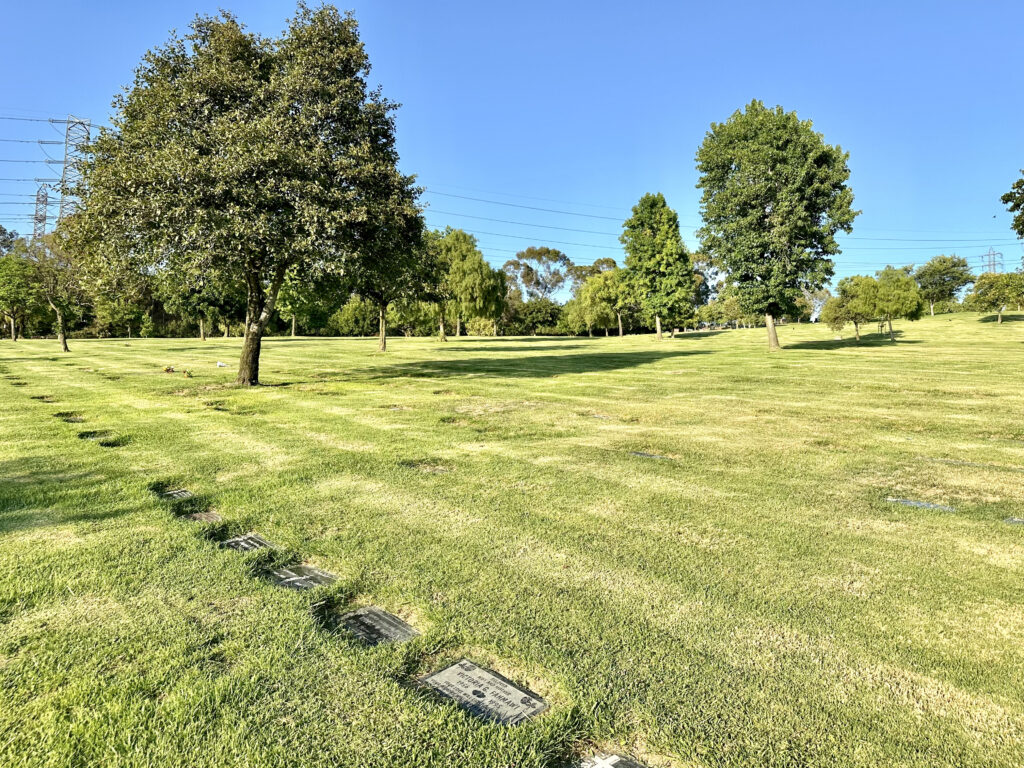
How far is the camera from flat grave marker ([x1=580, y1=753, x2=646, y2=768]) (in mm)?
1848

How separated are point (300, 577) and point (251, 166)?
10.3 m

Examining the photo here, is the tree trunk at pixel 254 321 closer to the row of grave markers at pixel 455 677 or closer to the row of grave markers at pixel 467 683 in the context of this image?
the row of grave markers at pixel 455 677

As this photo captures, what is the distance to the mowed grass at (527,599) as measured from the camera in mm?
1985

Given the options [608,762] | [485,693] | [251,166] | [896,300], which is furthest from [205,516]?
[896,300]

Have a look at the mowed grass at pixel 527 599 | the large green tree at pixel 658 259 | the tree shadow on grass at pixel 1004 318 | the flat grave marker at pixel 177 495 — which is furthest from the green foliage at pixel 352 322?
the tree shadow on grass at pixel 1004 318

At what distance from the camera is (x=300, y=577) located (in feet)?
10.8

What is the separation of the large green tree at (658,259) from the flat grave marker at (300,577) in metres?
46.2

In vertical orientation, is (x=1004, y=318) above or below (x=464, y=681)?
above

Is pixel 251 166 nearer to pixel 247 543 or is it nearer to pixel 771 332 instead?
pixel 247 543

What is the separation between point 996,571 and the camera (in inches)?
130

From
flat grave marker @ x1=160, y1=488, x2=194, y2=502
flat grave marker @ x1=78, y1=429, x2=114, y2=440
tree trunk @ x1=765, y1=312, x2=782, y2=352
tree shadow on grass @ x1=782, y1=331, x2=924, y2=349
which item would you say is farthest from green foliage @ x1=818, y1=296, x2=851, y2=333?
flat grave marker @ x1=160, y1=488, x2=194, y2=502

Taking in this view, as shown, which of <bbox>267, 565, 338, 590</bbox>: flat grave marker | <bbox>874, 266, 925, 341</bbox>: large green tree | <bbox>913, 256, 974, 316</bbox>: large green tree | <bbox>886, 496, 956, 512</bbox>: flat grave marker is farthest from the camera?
<bbox>913, 256, 974, 316</bbox>: large green tree

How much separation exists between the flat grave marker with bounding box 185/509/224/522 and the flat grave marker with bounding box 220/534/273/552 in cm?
51

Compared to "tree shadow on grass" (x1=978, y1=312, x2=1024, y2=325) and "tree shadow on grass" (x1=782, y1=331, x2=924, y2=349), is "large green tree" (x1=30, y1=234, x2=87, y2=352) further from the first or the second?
"tree shadow on grass" (x1=978, y1=312, x2=1024, y2=325)
